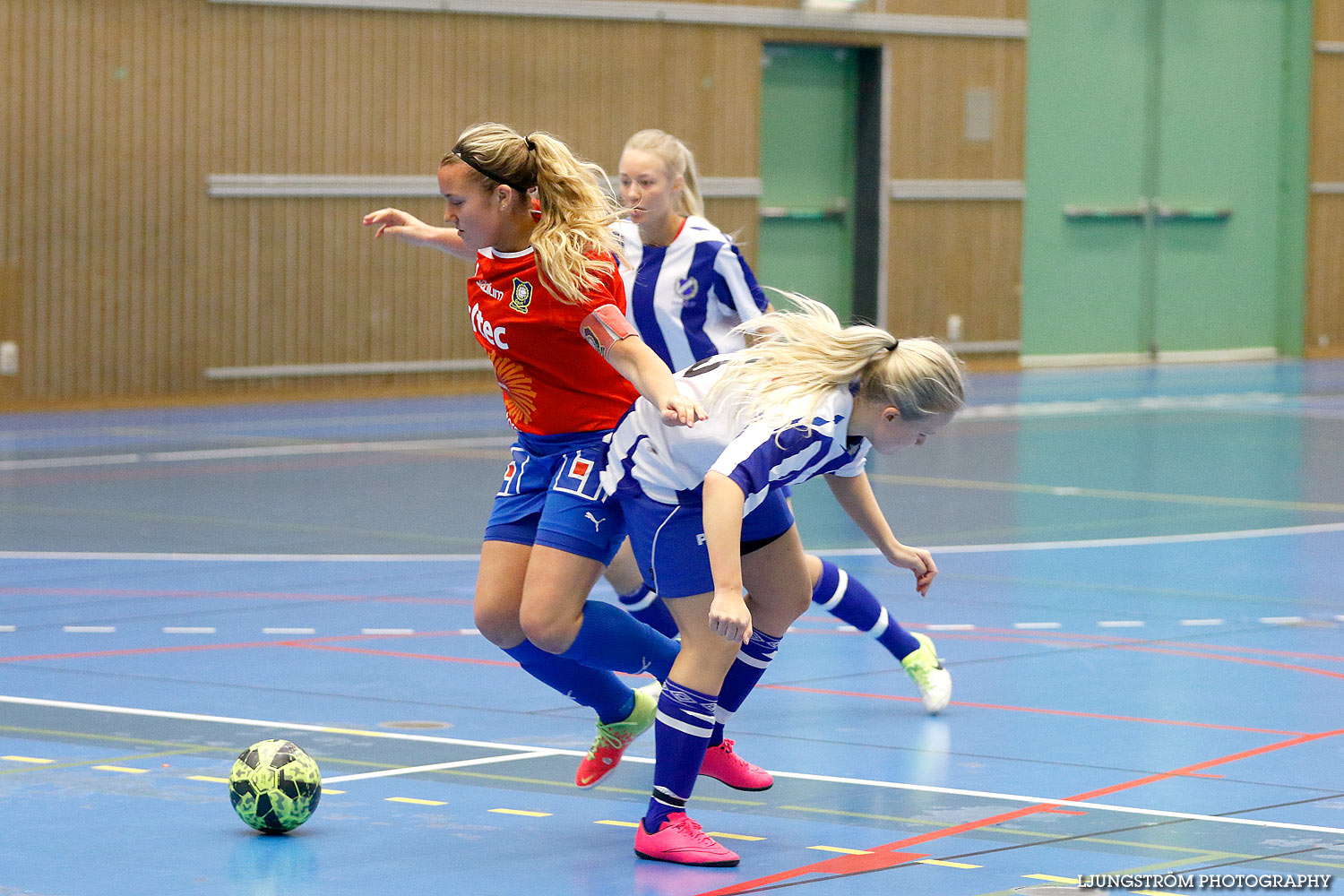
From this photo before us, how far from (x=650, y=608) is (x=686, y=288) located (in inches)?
52.6

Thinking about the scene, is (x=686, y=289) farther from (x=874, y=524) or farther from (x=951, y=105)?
(x=951, y=105)

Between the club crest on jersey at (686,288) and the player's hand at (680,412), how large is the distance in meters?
2.51

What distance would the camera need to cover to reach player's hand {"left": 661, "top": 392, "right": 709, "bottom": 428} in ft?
15.0

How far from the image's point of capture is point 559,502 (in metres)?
5.06

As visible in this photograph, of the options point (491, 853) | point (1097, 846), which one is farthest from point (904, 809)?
point (491, 853)

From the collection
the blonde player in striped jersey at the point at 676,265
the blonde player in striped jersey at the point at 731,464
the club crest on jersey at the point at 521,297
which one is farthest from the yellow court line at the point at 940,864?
the blonde player in striped jersey at the point at 676,265

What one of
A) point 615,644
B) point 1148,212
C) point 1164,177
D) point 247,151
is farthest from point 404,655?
point 1164,177

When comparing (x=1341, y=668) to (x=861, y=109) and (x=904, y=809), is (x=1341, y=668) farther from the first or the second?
(x=861, y=109)

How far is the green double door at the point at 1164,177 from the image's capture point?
2588cm

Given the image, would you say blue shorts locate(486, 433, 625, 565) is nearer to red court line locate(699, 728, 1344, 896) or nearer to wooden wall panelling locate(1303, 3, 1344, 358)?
red court line locate(699, 728, 1344, 896)

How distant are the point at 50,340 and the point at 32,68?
7.86 feet

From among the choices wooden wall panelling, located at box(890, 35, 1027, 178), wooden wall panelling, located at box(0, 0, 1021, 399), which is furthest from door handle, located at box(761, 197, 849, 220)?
wooden wall panelling, located at box(0, 0, 1021, 399)

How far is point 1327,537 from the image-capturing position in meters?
10.7

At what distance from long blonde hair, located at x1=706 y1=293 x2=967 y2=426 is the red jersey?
0.52 meters
